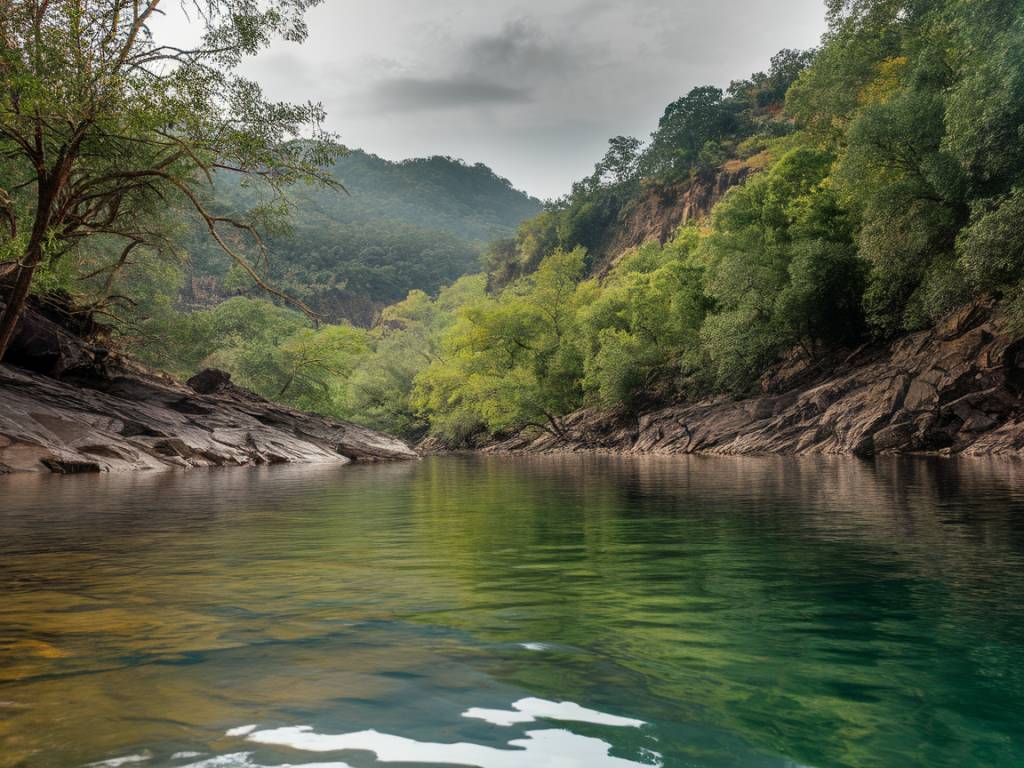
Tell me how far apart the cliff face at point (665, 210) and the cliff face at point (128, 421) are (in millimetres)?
48228

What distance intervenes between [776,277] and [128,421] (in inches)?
1204

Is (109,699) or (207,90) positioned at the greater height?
(207,90)

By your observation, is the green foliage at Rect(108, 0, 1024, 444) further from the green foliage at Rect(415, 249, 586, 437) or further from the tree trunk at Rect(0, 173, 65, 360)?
the tree trunk at Rect(0, 173, 65, 360)

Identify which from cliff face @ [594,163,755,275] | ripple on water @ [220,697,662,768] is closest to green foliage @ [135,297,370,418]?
cliff face @ [594,163,755,275]

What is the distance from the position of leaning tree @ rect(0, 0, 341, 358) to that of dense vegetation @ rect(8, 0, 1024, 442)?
242 cm

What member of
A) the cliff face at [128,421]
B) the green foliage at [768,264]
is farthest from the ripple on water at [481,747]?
the green foliage at [768,264]

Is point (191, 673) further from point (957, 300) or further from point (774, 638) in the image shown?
point (957, 300)

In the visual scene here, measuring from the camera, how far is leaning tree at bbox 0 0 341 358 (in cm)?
1338

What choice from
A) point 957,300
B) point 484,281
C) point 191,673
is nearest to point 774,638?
point 191,673

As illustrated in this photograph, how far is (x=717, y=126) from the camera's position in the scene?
285 feet

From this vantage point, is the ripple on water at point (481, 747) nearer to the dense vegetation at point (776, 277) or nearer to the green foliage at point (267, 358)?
the dense vegetation at point (776, 277)

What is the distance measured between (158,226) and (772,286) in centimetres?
2886

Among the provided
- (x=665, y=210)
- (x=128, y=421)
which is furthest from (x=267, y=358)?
(x=665, y=210)

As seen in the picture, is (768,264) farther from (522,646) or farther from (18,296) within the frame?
(522,646)
